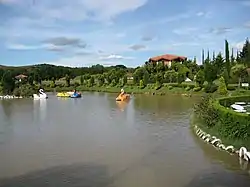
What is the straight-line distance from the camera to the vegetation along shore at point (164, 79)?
43.6 meters

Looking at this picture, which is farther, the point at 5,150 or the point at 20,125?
the point at 20,125

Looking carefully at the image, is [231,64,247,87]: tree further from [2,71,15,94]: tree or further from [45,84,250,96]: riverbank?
[2,71,15,94]: tree

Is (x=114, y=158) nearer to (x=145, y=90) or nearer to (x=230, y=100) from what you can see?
(x=230, y=100)

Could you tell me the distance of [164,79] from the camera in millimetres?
57531

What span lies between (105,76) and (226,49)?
77.5ft

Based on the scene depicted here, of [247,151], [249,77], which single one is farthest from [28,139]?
[249,77]

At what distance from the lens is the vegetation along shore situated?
43.6 meters

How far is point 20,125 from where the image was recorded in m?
21.8

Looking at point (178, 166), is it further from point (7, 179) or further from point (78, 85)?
point (78, 85)

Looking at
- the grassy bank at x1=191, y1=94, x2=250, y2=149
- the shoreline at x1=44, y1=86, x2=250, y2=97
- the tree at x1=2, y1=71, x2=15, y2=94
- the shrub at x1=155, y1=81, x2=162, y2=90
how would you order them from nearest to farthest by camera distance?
the grassy bank at x1=191, y1=94, x2=250, y2=149 → the shoreline at x1=44, y1=86, x2=250, y2=97 → the shrub at x1=155, y1=81, x2=162, y2=90 → the tree at x1=2, y1=71, x2=15, y2=94

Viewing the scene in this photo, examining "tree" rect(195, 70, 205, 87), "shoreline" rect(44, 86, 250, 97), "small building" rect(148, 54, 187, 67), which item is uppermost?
"small building" rect(148, 54, 187, 67)

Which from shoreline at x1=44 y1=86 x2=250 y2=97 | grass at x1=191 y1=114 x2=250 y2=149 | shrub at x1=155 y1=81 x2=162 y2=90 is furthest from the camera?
shrub at x1=155 y1=81 x2=162 y2=90

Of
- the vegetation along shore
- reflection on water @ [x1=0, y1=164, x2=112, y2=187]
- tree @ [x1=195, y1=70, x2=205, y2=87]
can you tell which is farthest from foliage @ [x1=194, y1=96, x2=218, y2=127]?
tree @ [x1=195, y1=70, x2=205, y2=87]

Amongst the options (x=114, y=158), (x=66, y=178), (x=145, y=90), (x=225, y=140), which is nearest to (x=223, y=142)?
(x=225, y=140)
